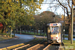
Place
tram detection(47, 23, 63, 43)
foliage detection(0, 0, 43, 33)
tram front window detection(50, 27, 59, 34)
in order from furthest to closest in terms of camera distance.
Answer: foliage detection(0, 0, 43, 33), tram front window detection(50, 27, 59, 34), tram detection(47, 23, 63, 43)

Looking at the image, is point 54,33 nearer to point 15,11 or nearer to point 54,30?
point 54,30

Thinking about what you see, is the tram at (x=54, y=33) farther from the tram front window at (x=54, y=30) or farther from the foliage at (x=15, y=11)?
the foliage at (x=15, y=11)

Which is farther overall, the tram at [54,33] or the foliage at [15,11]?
the foliage at [15,11]

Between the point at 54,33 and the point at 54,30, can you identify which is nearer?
the point at 54,33

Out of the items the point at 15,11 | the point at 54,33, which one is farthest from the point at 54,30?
the point at 15,11

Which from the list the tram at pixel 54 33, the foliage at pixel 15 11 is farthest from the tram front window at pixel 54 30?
the foliage at pixel 15 11

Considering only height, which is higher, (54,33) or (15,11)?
(15,11)

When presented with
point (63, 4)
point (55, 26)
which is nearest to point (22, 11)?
point (63, 4)

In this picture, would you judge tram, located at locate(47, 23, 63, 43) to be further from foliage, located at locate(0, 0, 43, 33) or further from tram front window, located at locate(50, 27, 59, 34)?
foliage, located at locate(0, 0, 43, 33)

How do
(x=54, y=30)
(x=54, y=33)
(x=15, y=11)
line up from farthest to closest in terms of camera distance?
(x=15, y=11) < (x=54, y=30) < (x=54, y=33)

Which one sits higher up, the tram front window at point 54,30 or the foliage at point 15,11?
the foliage at point 15,11

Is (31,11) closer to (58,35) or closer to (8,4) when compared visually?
(8,4)

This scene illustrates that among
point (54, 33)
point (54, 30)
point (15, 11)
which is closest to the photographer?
point (54, 33)

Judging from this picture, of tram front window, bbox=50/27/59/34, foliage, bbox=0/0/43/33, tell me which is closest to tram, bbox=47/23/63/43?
tram front window, bbox=50/27/59/34
